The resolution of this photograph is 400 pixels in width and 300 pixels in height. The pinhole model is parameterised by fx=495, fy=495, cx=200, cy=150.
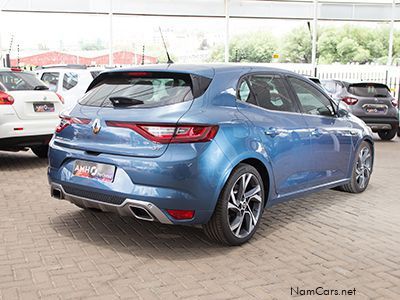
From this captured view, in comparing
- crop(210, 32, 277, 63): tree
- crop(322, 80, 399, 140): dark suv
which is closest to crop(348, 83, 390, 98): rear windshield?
crop(322, 80, 399, 140): dark suv

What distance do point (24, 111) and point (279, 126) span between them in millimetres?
4780

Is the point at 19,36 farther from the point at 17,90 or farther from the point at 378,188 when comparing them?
the point at 378,188

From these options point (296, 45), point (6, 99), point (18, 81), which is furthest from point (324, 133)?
point (296, 45)

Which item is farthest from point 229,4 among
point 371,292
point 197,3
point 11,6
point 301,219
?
point 371,292

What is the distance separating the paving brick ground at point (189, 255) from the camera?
3.56 metres

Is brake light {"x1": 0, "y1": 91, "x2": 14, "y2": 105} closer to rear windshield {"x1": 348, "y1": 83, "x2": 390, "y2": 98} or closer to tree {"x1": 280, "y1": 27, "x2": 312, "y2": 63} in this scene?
rear windshield {"x1": 348, "y1": 83, "x2": 390, "y2": 98}

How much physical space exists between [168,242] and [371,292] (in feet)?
5.96

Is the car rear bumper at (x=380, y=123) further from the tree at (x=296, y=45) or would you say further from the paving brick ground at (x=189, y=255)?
the tree at (x=296, y=45)

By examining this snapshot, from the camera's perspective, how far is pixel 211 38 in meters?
32.6

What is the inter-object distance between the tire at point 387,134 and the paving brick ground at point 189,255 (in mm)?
7952

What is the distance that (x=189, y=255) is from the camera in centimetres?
423

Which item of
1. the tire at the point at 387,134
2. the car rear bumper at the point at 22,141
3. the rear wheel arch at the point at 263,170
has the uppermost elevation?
the rear wheel arch at the point at 263,170

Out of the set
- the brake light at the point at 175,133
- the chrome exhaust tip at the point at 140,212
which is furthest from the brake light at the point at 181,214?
the brake light at the point at 175,133

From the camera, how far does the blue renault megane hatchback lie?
399 centimetres
